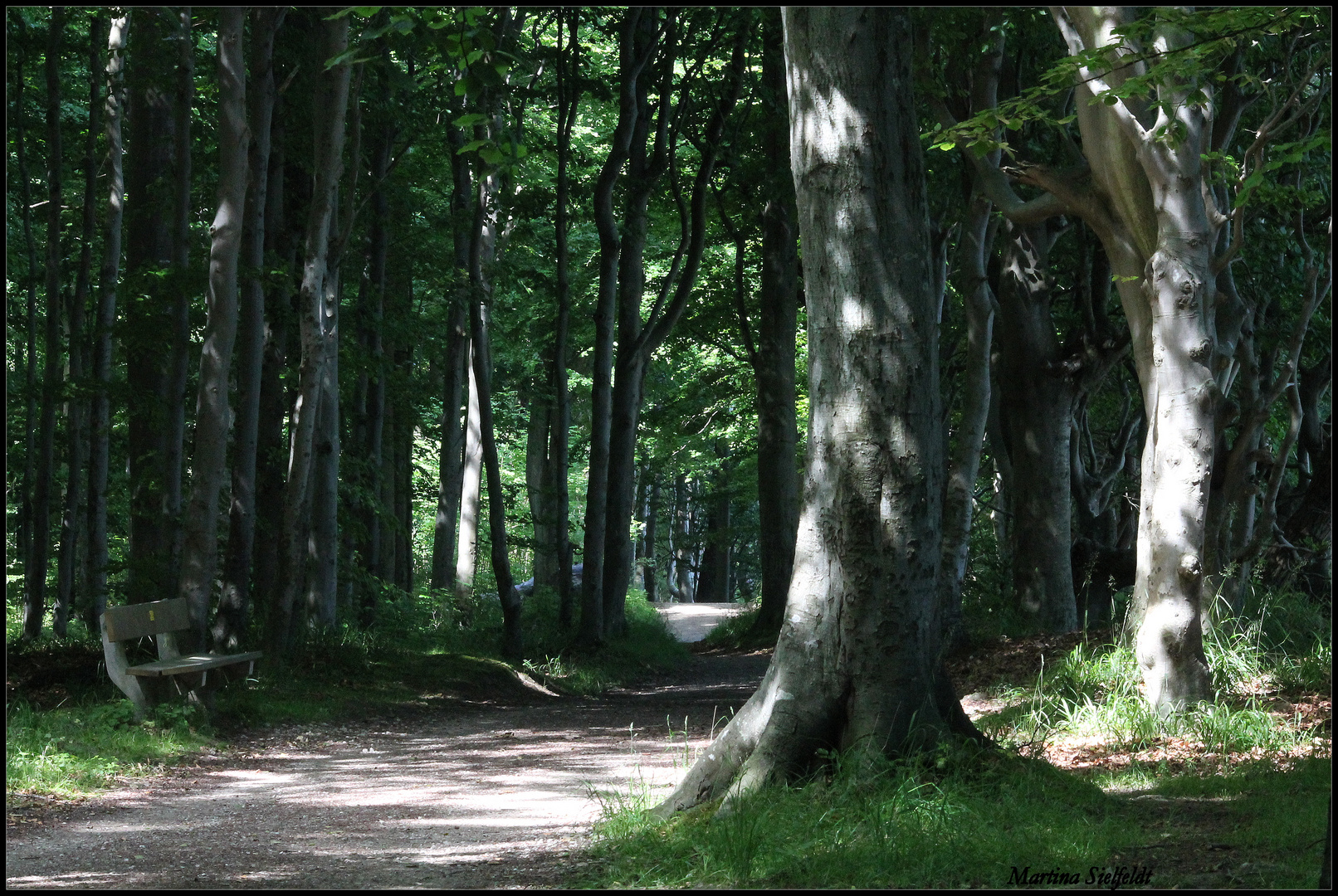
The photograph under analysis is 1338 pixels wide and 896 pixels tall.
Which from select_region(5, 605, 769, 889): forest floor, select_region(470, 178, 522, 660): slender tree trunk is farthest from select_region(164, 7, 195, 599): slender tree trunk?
select_region(470, 178, 522, 660): slender tree trunk

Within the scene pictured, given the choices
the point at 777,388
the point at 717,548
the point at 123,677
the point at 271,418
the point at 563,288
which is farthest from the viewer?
the point at 717,548

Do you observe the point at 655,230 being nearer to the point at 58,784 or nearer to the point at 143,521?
the point at 143,521

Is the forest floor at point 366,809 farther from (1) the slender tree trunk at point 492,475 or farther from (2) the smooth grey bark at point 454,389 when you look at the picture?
(2) the smooth grey bark at point 454,389

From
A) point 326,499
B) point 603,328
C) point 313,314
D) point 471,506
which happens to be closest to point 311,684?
point 326,499

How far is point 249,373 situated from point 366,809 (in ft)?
19.1

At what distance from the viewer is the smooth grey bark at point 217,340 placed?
32.8ft

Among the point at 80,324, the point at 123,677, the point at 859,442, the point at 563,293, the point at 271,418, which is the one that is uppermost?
the point at 563,293

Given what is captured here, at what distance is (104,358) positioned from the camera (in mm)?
12977

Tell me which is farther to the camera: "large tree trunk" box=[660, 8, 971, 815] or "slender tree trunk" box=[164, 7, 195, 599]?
"slender tree trunk" box=[164, 7, 195, 599]

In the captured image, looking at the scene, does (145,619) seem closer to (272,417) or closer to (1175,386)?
(272,417)

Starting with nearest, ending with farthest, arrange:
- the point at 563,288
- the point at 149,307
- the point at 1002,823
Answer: the point at 1002,823 → the point at 149,307 → the point at 563,288

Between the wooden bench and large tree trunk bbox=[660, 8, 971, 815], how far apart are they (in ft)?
16.2

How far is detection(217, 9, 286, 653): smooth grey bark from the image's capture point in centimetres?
1091

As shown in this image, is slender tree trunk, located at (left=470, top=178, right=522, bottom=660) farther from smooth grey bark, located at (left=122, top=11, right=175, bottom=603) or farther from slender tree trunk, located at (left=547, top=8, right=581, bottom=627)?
smooth grey bark, located at (left=122, top=11, right=175, bottom=603)
